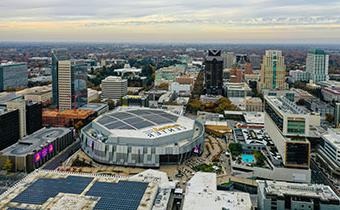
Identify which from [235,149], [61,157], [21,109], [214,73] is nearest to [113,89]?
[214,73]

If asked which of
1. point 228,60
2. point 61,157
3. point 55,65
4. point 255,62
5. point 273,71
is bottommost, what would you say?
point 61,157

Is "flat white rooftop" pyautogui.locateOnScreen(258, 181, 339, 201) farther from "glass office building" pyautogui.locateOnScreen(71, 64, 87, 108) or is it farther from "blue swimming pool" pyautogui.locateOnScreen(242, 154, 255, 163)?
"glass office building" pyautogui.locateOnScreen(71, 64, 87, 108)

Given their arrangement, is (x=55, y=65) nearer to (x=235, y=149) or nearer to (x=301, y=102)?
(x=235, y=149)

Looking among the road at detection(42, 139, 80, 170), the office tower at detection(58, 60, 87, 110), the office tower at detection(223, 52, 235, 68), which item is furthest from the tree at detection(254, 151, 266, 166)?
the office tower at detection(223, 52, 235, 68)

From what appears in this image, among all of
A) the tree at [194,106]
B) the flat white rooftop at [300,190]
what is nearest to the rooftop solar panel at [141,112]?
the tree at [194,106]

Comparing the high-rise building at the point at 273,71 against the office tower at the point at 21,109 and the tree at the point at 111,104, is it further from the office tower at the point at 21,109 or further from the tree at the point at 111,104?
the office tower at the point at 21,109
